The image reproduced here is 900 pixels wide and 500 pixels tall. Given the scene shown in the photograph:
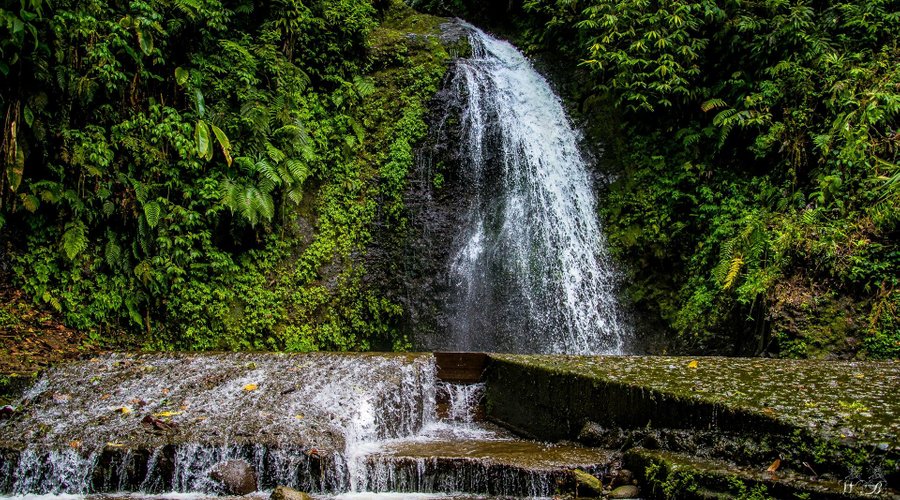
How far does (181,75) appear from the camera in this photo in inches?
306

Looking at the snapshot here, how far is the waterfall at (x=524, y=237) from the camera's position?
816 cm

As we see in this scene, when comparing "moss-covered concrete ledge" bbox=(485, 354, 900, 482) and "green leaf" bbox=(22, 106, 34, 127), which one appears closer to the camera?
"moss-covered concrete ledge" bbox=(485, 354, 900, 482)

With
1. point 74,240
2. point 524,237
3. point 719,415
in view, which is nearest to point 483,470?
point 719,415

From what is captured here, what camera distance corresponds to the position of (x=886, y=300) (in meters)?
6.09

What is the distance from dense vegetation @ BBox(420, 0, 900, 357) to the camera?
6.41m

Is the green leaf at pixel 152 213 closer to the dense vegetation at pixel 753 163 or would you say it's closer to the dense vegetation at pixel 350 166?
the dense vegetation at pixel 350 166

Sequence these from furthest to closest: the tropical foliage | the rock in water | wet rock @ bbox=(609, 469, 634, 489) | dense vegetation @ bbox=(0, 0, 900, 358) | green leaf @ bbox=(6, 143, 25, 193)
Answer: dense vegetation @ bbox=(0, 0, 900, 358)
green leaf @ bbox=(6, 143, 25, 193)
the tropical foliage
the rock in water
wet rock @ bbox=(609, 469, 634, 489)

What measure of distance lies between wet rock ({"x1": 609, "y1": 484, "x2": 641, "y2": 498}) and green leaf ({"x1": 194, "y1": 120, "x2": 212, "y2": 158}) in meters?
6.60

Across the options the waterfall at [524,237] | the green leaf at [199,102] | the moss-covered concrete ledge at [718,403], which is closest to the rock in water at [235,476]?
the moss-covered concrete ledge at [718,403]

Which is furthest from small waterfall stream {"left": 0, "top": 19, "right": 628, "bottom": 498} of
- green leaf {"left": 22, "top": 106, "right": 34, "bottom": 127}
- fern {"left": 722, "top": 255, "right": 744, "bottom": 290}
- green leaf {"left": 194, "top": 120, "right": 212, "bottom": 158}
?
green leaf {"left": 22, "top": 106, "right": 34, "bottom": 127}

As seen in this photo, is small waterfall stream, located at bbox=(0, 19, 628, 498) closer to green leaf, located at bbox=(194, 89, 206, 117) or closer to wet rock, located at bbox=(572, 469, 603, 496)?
wet rock, located at bbox=(572, 469, 603, 496)

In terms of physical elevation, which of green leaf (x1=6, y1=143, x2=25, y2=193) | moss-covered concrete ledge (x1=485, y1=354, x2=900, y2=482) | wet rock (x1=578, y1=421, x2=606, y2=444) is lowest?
wet rock (x1=578, y1=421, x2=606, y2=444)

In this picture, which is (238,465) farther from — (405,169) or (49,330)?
(405,169)

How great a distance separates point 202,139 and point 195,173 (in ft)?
1.85
